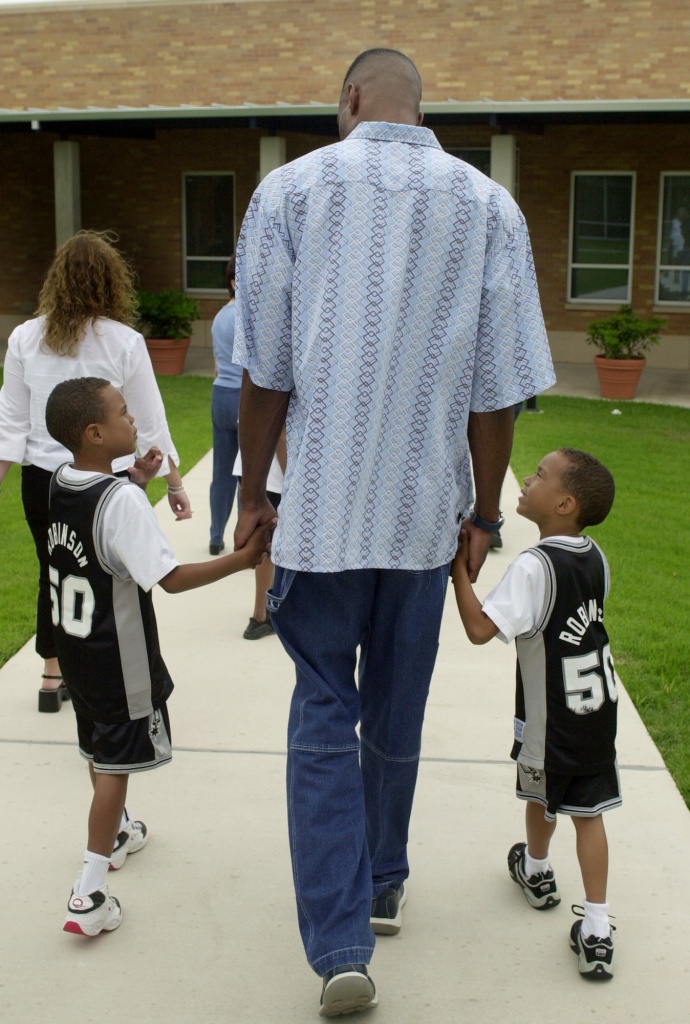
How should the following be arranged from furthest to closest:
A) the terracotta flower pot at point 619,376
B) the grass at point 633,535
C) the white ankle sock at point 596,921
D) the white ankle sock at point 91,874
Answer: the terracotta flower pot at point 619,376 → the grass at point 633,535 → the white ankle sock at point 91,874 → the white ankle sock at point 596,921

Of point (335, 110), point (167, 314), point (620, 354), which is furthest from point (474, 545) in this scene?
point (167, 314)

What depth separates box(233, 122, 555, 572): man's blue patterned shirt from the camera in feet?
8.50

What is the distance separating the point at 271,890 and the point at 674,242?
17824 millimetres

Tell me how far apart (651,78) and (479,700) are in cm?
1655

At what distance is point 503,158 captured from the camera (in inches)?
648

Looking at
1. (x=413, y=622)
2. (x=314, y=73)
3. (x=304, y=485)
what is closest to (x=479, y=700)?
(x=413, y=622)

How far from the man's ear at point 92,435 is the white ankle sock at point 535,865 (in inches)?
63.8

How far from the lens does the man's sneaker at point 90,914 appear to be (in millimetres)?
3025

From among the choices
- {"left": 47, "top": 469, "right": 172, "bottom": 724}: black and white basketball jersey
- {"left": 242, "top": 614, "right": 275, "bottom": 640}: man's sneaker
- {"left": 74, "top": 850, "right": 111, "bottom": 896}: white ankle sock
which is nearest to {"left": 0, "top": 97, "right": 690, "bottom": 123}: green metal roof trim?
{"left": 242, "top": 614, "right": 275, "bottom": 640}: man's sneaker

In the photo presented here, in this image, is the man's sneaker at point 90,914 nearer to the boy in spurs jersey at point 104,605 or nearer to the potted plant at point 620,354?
the boy in spurs jersey at point 104,605

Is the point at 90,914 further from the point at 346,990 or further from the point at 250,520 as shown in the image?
the point at 250,520

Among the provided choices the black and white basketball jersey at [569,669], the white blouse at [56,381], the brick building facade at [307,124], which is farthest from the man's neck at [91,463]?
the brick building facade at [307,124]

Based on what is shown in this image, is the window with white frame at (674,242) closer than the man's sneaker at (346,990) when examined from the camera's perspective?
No

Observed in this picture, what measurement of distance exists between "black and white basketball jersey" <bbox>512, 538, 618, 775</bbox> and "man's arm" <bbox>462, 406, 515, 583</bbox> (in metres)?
0.15
